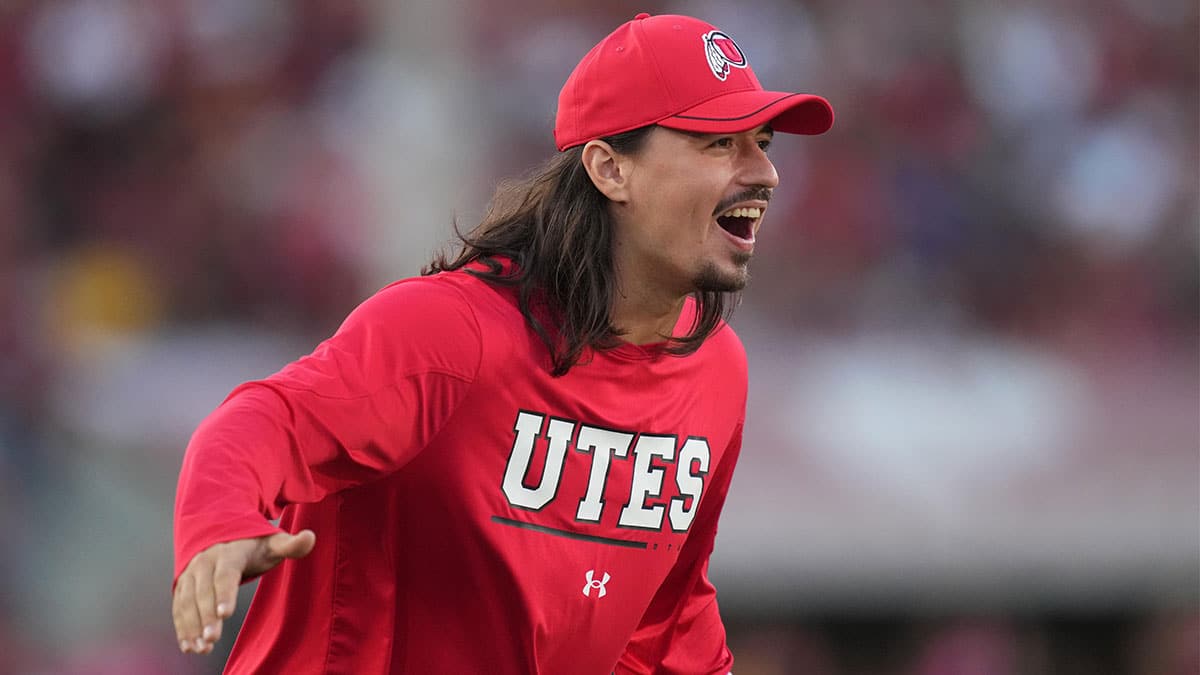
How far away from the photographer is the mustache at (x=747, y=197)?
3.37 meters

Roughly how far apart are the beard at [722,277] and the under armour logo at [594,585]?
62 cm

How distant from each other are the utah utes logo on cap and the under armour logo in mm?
1026

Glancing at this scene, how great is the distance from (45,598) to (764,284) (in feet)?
12.2

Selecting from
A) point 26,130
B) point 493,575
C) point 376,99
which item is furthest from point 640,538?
point 26,130

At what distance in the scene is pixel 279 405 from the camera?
2.73m

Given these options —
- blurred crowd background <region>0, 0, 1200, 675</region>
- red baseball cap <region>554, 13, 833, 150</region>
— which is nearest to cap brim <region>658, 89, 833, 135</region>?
red baseball cap <region>554, 13, 833, 150</region>

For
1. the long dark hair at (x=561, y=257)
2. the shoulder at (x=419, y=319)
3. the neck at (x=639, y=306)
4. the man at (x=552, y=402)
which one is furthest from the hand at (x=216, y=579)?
the neck at (x=639, y=306)

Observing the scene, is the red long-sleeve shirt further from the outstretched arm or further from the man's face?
the man's face

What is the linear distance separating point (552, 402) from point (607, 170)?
20.1 inches

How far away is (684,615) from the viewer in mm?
3857

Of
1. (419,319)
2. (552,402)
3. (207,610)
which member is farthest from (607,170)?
(207,610)

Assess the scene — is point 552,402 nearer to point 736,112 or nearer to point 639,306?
point 639,306

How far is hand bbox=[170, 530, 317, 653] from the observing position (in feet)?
7.78

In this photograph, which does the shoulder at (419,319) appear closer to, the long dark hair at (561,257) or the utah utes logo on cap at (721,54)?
the long dark hair at (561,257)
